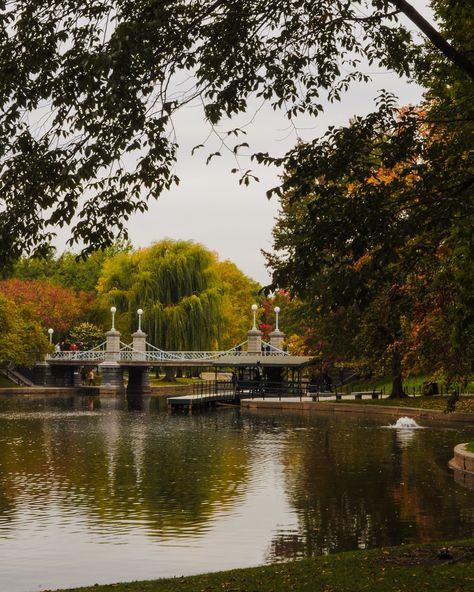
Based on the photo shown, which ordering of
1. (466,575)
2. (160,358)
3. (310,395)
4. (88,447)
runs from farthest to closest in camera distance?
(160,358), (310,395), (88,447), (466,575)

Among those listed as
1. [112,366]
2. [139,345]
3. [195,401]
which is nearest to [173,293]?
[139,345]

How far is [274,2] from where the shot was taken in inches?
495

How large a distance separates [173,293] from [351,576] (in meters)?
69.0

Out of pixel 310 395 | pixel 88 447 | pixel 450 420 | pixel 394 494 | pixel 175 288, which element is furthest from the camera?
pixel 175 288

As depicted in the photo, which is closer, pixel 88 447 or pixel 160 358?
pixel 88 447

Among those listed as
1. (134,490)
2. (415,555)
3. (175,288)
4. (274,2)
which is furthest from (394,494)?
(175,288)

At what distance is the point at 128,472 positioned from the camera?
78.9ft

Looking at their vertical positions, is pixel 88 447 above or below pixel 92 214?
below

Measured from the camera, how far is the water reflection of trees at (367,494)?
51.0ft

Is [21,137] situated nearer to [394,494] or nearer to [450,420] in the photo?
[394,494]

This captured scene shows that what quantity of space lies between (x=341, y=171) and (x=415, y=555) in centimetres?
504

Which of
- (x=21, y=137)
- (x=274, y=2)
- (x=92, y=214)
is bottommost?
(x=92, y=214)

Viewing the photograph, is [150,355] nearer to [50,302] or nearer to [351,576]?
[50,302]

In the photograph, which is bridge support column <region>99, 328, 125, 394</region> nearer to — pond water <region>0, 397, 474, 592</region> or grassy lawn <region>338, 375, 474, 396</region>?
grassy lawn <region>338, 375, 474, 396</region>
